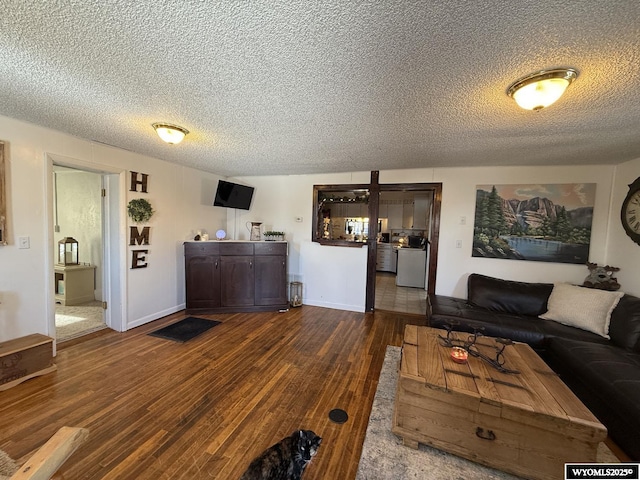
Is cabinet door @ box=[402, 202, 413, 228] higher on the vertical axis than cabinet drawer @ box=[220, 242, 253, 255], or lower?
higher

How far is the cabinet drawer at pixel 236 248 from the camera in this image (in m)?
3.96

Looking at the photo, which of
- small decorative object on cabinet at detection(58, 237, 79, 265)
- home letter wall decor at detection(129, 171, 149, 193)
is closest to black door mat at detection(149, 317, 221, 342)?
home letter wall decor at detection(129, 171, 149, 193)

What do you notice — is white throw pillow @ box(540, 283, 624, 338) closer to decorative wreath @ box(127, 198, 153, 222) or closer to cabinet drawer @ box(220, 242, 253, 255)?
cabinet drawer @ box(220, 242, 253, 255)

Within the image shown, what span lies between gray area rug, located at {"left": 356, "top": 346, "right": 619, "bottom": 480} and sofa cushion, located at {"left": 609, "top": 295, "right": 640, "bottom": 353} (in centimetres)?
103

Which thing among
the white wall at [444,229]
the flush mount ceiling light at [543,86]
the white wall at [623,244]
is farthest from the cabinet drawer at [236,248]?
the white wall at [623,244]

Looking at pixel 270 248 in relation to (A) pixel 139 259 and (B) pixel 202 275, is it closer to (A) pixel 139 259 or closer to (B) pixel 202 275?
(B) pixel 202 275

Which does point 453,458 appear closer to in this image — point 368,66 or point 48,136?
point 368,66

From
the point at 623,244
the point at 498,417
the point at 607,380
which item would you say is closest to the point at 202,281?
the point at 498,417

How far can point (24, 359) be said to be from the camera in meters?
2.12

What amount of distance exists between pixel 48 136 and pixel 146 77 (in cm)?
187

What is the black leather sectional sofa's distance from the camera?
165cm

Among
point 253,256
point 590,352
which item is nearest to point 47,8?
point 253,256

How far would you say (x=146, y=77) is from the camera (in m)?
1.54

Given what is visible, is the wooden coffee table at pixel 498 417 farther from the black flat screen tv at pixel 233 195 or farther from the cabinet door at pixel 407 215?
the cabinet door at pixel 407 215
